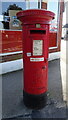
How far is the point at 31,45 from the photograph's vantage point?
2.06 metres

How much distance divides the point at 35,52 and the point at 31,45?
13 centimetres

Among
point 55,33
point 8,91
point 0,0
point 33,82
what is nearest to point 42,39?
point 33,82

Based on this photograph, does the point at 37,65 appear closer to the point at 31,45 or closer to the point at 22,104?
the point at 31,45

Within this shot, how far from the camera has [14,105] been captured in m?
2.36

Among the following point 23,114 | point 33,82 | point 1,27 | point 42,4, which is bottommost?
point 23,114

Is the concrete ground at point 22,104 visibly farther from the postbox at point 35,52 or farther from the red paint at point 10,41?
the red paint at point 10,41

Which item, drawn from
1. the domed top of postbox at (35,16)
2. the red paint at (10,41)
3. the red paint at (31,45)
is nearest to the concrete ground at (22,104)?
the red paint at (31,45)

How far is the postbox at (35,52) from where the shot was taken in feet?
6.35

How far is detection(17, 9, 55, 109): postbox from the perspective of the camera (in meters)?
1.93

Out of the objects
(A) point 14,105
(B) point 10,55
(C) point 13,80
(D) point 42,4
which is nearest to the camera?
(A) point 14,105

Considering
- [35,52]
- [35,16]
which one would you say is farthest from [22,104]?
[35,16]

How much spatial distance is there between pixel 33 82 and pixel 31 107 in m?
0.48

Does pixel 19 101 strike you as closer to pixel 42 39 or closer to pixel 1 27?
pixel 42 39

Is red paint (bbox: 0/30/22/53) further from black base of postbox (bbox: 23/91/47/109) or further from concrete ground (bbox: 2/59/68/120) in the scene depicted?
black base of postbox (bbox: 23/91/47/109)
